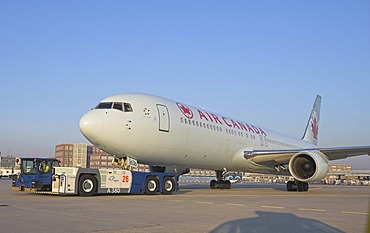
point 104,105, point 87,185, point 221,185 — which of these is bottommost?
point 221,185

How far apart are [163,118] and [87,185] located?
4.66 metres

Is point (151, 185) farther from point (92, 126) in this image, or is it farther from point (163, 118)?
point (92, 126)

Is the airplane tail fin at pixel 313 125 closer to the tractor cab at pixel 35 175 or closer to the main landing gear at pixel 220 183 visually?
the main landing gear at pixel 220 183

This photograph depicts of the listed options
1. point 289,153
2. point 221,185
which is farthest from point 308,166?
point 221,185

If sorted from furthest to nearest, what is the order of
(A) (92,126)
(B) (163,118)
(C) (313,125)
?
(C) (313,125), (B) (163,118), (A) (92,126)

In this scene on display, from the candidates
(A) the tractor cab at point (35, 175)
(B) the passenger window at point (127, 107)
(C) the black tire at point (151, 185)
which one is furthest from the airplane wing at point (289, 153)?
(A) the tractor cab at point (35, 175)

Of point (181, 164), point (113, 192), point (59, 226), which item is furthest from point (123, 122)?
point (59, 226)

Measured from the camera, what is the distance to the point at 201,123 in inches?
872

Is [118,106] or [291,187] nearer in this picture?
[118,106]

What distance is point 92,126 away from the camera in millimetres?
17406

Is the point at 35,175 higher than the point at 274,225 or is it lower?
higher

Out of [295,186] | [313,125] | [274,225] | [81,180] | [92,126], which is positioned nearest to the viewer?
[274,225]

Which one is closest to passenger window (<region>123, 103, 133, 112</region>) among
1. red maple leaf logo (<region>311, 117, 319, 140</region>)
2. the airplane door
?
the airplane door

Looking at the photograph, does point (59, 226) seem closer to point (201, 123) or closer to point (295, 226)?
point (295, 226)
